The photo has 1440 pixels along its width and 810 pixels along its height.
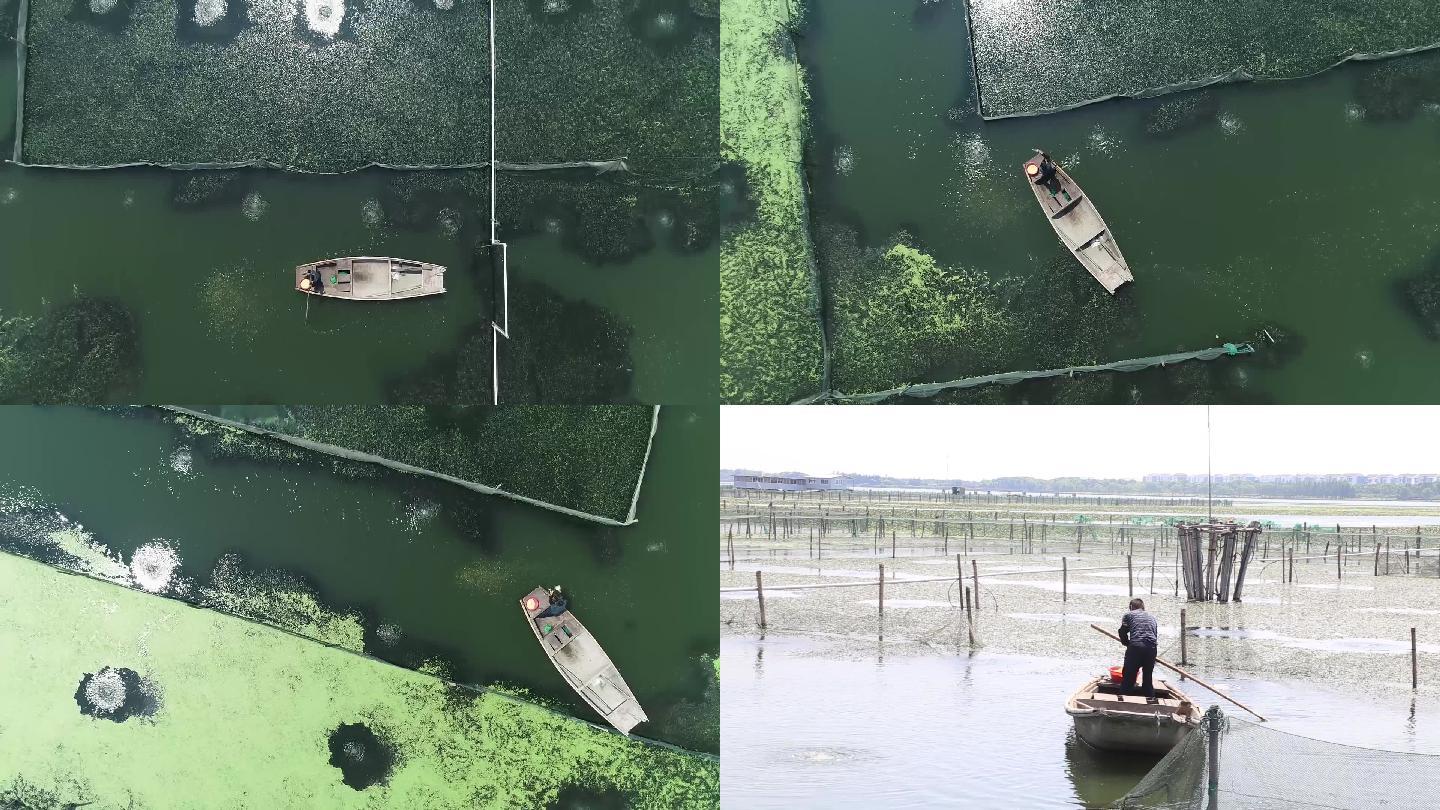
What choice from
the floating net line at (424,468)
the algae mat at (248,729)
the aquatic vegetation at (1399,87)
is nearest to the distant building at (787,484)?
the floating net line at (424,468)

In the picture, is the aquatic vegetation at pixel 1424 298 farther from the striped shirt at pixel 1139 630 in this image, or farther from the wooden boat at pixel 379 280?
the wooden boat at pixel 379 280

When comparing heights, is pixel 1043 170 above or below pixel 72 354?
above

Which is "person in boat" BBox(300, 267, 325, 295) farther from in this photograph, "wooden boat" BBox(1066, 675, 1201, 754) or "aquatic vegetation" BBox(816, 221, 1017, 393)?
"wooden boat" BBox(1066, 675, 1201, 754)

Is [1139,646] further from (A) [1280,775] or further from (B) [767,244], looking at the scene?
(B) [767,244]

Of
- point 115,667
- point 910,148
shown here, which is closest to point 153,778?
point 115,667

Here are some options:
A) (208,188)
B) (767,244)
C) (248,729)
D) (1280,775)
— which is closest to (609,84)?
(767,244)

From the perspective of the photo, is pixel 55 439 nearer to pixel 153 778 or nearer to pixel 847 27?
pixel 153 778
